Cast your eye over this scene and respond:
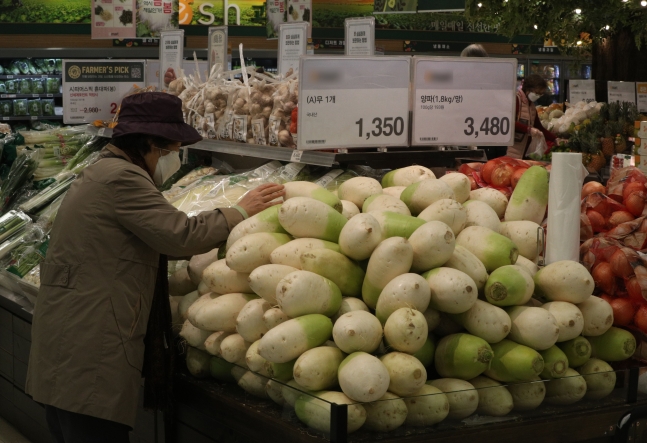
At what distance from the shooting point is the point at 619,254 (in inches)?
103

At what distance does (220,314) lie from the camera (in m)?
2.56

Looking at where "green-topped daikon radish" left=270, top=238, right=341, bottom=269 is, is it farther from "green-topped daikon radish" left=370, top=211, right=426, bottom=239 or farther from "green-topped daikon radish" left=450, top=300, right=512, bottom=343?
"green-topped daikon radish" left=450, top=300, right=512, bottom=343

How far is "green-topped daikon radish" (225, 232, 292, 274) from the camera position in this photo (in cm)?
256

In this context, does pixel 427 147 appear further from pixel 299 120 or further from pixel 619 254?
pixel 619 254

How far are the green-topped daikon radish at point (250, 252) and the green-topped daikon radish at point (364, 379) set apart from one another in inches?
22.5

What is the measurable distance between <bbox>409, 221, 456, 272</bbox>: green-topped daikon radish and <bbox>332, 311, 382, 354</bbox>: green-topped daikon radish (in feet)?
0.81

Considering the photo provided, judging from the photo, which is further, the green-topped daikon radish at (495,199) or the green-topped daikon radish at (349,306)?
the green-topped daikon radish at (495,199)

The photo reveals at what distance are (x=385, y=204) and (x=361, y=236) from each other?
0.36 m

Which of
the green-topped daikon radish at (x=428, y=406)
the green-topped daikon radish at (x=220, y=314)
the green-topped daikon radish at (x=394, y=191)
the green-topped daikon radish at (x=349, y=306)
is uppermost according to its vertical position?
the green-topped daikon radish at (x=394, y=191)

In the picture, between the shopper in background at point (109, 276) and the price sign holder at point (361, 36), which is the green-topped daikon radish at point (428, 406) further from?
the price sign holder at point (361, 36)

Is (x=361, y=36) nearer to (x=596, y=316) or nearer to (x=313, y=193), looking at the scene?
(x=313, y=193)

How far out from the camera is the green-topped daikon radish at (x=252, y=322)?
245 cm

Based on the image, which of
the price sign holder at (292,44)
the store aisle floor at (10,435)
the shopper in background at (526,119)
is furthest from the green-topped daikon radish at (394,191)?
the shopper in background at (526,119)

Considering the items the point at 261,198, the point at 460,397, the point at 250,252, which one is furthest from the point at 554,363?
the point at 261,198
